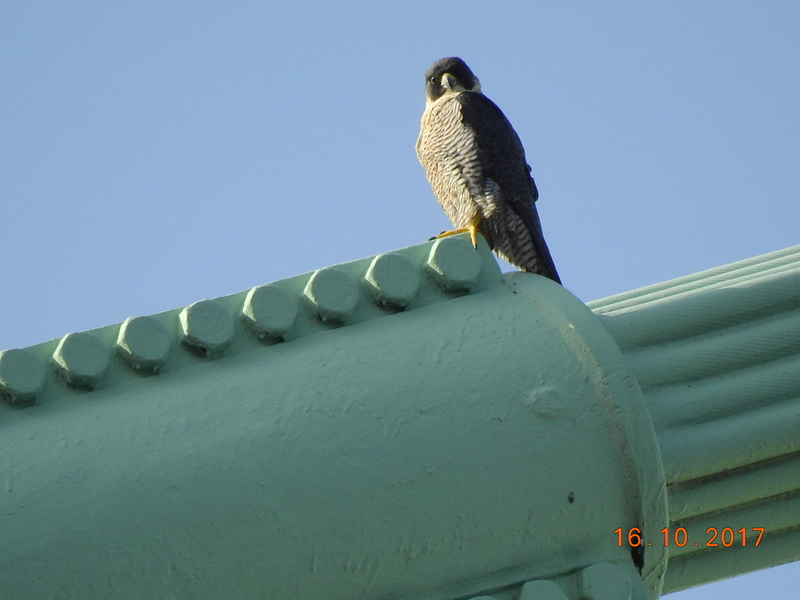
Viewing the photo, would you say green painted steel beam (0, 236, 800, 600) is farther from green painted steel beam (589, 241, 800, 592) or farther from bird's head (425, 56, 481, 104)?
bird's head (425, 56, 481, 104)

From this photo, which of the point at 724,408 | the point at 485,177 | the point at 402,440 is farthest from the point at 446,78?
the point at 402,440

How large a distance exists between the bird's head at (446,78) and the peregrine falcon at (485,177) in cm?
47

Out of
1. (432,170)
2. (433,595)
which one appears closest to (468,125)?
(432,170)

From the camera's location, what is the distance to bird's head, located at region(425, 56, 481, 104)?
5.69 metres

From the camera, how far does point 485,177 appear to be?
4.60 meters

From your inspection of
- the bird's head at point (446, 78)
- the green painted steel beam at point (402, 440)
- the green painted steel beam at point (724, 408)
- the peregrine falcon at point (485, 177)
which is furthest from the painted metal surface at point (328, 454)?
the bird's head at point (446, 78)

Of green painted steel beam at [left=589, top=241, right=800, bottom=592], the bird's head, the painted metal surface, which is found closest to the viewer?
the painted metal surface

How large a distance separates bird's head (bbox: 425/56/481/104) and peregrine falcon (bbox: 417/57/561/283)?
470mm

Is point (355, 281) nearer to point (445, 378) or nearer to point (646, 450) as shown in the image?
point (445, 378)

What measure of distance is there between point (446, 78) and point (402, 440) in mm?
3942

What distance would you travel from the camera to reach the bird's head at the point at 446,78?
5.69 m
